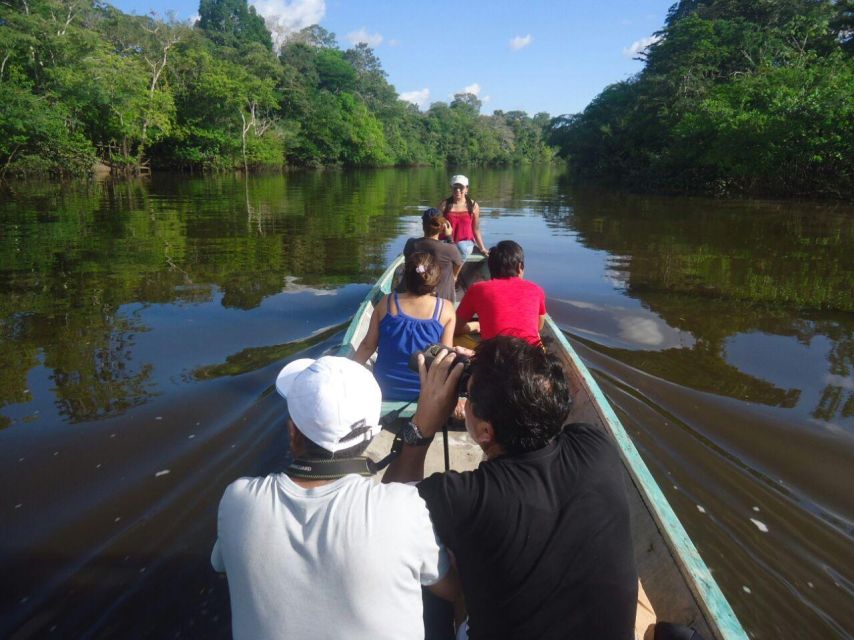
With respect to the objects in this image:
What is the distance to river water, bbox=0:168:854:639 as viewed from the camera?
2.67 m

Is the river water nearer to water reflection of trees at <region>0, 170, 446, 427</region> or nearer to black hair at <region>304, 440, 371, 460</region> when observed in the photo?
water reflection of trees at <region>0, 170, 446, 427</region>

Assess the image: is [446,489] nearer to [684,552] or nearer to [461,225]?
[684,552]

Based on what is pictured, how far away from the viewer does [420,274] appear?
2898mm

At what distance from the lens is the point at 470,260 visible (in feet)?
24.8

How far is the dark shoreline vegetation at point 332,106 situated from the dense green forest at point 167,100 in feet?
0.27

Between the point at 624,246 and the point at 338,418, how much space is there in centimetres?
1189

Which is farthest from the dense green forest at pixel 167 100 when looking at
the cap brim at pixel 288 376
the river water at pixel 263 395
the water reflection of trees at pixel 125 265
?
the cap brim at pixel 288 376

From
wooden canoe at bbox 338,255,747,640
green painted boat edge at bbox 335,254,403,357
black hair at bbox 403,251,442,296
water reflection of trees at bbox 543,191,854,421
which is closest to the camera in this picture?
wooden canoe at bbox 338,255,747,640

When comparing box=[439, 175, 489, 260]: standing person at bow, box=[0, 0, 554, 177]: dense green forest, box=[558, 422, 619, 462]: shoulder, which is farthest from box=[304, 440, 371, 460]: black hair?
box=[0, 0, 554, 177]: dense green forest

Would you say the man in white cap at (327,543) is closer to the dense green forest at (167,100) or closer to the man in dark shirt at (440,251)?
the man in dark shirt at (440,251)

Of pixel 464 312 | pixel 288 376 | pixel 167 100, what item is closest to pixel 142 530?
pixel 288 376

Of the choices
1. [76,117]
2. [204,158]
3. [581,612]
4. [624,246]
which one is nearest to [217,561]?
[581,612]

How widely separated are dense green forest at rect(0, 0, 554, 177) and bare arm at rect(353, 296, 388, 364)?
24.0 m

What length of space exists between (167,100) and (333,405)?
3364 centimetres
